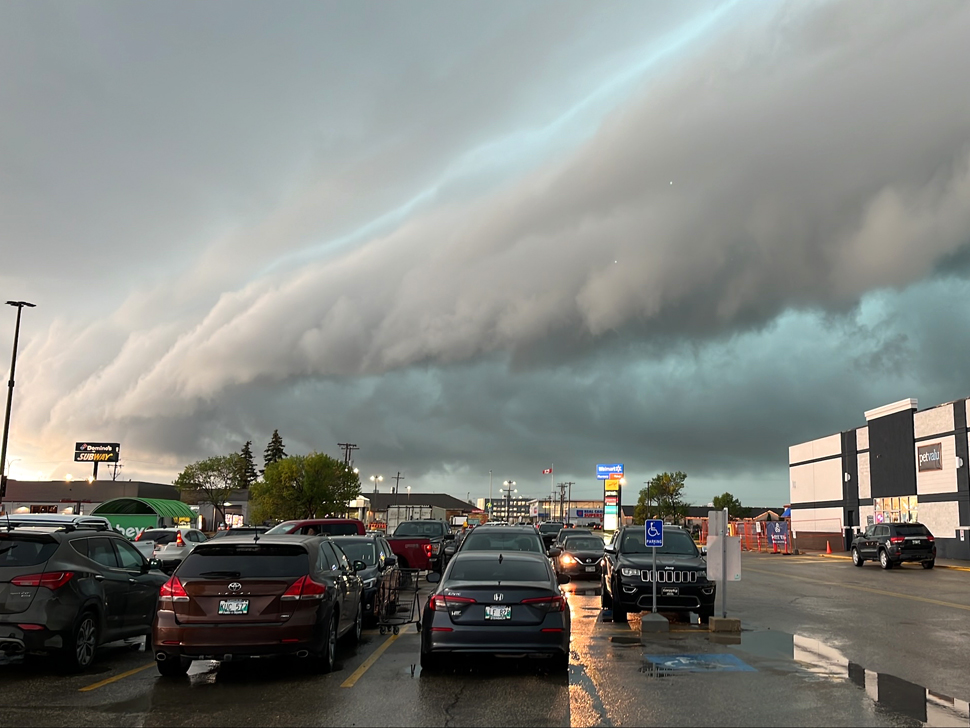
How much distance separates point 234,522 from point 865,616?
294 feet

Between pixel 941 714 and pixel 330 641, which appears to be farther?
pixel 330 641

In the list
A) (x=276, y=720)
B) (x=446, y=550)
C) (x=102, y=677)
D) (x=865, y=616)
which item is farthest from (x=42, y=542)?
(x=446, y=550)

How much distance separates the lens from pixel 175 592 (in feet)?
32.0

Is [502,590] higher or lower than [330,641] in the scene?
higher

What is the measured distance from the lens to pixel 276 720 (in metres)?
7.99

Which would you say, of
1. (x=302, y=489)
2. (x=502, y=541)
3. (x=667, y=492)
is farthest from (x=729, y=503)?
(x=502, y=541)

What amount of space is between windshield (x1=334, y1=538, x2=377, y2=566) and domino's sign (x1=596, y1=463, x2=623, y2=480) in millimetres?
50929

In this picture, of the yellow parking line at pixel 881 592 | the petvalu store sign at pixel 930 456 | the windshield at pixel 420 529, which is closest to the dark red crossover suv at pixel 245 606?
the yellow parking line at pixel 881 592

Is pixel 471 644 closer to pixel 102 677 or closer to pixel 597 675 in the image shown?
pixel 597 675

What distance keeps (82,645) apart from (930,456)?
49.4 meters

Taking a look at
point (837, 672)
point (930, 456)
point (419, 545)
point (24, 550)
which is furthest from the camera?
point (930, 456)

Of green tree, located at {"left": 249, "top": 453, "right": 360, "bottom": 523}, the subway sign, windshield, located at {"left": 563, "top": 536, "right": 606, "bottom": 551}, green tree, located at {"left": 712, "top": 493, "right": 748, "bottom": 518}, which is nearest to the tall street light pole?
windshield, located at {"left": 563, "top": 536, "right": 606, "bottom": 551}

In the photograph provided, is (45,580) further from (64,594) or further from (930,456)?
(930,456)

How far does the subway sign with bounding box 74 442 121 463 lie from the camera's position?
108 meters
